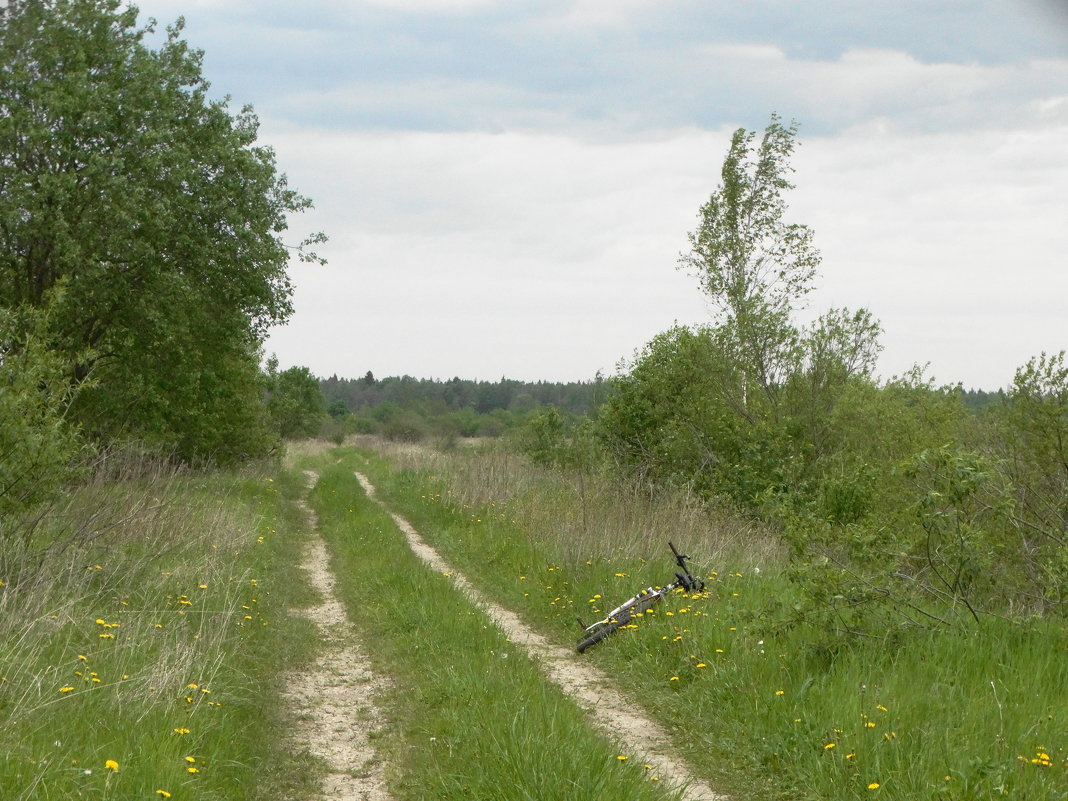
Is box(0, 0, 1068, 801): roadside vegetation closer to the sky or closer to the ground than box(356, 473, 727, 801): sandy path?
closer to the sky

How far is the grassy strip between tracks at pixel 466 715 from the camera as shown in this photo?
4.87 metres

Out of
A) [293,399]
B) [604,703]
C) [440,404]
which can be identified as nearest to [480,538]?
[604,703]

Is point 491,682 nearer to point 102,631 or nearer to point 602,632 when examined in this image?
point 602,632

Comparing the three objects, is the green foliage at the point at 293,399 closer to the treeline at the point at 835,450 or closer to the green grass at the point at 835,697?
the treeline at the point at 835,450

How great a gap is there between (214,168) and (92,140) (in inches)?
102

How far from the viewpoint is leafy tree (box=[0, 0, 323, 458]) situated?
1650cm

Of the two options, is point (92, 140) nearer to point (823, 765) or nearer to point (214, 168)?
point (214, 168)

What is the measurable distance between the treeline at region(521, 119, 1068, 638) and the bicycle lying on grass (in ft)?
3.71

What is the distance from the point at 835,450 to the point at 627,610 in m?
10.2

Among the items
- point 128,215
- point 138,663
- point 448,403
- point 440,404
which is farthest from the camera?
point 448,403

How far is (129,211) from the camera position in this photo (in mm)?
16531

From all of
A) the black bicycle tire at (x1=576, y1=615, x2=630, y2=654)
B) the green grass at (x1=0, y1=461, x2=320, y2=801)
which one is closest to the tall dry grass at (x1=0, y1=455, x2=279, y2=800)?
the green grass at (x1=0, y1=461, x2=320, y2=801)

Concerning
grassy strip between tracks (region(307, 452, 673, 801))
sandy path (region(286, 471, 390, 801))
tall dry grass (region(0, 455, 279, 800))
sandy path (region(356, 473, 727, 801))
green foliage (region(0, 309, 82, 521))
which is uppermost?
green foliage (region(0, 309, 82, 521))

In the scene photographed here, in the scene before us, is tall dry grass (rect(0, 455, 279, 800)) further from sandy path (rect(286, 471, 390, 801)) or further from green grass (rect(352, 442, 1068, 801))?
green grass (rect(352, 442, 1068, 801))
